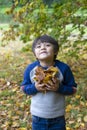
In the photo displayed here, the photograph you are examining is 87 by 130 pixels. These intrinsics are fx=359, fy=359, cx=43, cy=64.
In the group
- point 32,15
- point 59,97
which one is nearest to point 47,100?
point 59,97

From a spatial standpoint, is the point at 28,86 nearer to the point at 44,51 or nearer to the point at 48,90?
the point at 48,90

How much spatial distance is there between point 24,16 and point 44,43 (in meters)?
3.69

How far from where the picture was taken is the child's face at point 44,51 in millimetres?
3205

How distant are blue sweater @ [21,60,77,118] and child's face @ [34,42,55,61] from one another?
132 millimetres

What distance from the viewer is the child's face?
3205 mm

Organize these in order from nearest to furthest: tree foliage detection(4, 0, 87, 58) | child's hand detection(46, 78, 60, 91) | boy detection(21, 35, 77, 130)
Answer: child's hand detection(46, 78, 60, 91), boy detection(21, 35, 77, 130), tree foliage detection(4, 0, 87, 58)

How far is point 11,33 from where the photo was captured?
295 inches

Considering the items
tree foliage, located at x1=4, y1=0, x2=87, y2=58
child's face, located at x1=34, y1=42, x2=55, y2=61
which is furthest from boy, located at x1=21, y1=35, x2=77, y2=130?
tree foliage, located at x1=4, y1=0, x2=87, y2=58

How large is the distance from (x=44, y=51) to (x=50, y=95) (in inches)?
15.8

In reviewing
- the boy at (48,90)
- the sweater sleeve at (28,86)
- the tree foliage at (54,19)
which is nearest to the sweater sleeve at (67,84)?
the boy at (48,90)

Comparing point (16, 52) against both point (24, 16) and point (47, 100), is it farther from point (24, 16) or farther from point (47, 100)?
point (47, 100)

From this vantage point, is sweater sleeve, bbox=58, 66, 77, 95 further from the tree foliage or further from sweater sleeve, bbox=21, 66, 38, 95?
the tree foliage

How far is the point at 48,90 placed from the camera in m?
3.22

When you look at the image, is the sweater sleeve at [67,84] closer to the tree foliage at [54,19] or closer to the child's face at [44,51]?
the child's face at [44,51]
